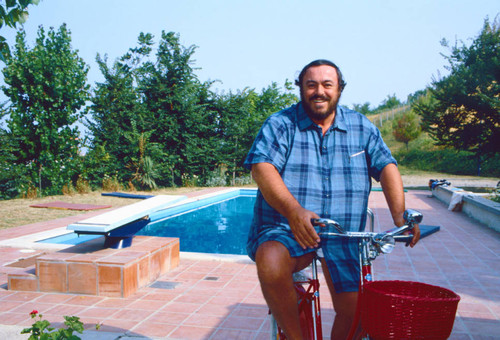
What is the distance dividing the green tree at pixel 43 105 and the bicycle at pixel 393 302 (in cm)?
1179

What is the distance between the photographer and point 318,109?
1954 mm

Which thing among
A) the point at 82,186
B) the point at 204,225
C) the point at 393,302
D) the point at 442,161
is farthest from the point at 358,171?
the point at 442,161

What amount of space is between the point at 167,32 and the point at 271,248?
15334 millimetres

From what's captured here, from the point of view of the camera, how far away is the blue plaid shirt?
1927 mm

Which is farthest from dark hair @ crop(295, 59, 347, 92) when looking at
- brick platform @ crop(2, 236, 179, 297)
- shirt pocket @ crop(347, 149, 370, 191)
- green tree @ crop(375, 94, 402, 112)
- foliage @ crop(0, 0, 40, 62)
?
green tree @ crop(375, 94, 402, 112)

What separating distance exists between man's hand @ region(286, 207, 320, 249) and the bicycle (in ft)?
0.08

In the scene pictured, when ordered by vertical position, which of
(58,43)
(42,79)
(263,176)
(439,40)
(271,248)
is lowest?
(271,248)

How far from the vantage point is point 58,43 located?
12641 millimetres

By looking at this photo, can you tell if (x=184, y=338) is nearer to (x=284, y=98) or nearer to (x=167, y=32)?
(x=167, y=32)

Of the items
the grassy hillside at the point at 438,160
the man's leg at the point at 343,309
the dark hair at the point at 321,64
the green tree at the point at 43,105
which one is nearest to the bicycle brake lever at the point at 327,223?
the man's leg at the point at 343,309

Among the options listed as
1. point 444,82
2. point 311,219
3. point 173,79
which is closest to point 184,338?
point 311,219

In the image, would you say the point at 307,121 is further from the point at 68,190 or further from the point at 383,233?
the point at 68,190

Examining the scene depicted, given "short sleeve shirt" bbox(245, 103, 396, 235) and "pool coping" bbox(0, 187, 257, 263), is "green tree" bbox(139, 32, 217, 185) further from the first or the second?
"short sleeve shirt" bbox(245, 103, 396, 235)

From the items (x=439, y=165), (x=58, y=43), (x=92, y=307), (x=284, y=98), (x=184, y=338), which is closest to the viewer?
(x=184, y=338)
